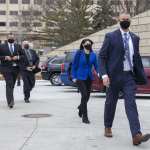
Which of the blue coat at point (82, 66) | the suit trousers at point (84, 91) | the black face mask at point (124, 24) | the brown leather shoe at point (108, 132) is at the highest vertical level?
the black face mask at point (124, 24)

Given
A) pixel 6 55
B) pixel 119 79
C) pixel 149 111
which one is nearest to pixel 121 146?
pixel 119 79

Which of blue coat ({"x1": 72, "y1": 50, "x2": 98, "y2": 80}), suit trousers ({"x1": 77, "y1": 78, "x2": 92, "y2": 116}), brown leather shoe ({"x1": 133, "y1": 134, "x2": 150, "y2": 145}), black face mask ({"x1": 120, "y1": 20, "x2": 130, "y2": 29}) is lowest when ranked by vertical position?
brown leather shoe ({"x1": 133, "y1": 134, "x2": 150, "y2": 145})

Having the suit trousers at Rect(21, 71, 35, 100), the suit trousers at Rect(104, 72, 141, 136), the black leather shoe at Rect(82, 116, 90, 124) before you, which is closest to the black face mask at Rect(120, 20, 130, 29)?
the suit trousers at Rect(104, 72, 141, 136)

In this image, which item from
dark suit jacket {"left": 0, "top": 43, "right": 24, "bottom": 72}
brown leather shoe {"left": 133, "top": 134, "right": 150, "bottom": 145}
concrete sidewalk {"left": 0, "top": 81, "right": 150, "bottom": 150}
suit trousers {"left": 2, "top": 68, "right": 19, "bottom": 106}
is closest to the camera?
brown leather shoe {"left": 133, "top": 134, "right": 150, "bottom": 145}

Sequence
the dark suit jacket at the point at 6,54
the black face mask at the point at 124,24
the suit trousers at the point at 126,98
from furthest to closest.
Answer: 1. the dark suit jacket at the point at 6,54
2. the black face mask at the point at 124,24
3. the suit trousers at the point at 126,98

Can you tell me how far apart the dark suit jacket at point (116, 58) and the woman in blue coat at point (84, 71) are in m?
2.57

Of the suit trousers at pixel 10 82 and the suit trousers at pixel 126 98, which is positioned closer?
the suit trousers at pixel 126 98

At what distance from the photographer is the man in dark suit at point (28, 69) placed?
17.2 metres

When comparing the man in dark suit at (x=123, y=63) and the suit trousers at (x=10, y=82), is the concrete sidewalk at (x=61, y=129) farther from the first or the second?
the man in dark suit at (x=123, y=63)

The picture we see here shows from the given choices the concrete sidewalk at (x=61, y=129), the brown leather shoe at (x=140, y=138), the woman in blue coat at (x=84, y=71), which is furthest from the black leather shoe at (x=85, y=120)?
the brown leather shoe at (x=140, y=138)

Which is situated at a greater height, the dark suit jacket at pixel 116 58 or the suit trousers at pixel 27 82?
the dark suit jacket at pixel 116 58

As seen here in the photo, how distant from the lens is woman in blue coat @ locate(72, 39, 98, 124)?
1242 centimetres

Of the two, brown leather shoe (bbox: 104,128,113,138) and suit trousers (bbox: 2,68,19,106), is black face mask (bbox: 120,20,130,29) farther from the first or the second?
suit trousers (bbox: 2,68,19,106)

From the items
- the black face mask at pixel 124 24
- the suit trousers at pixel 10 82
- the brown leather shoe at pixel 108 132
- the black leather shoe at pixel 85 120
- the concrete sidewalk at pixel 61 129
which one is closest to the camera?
the concrete sidewalk at pixel 61 129
